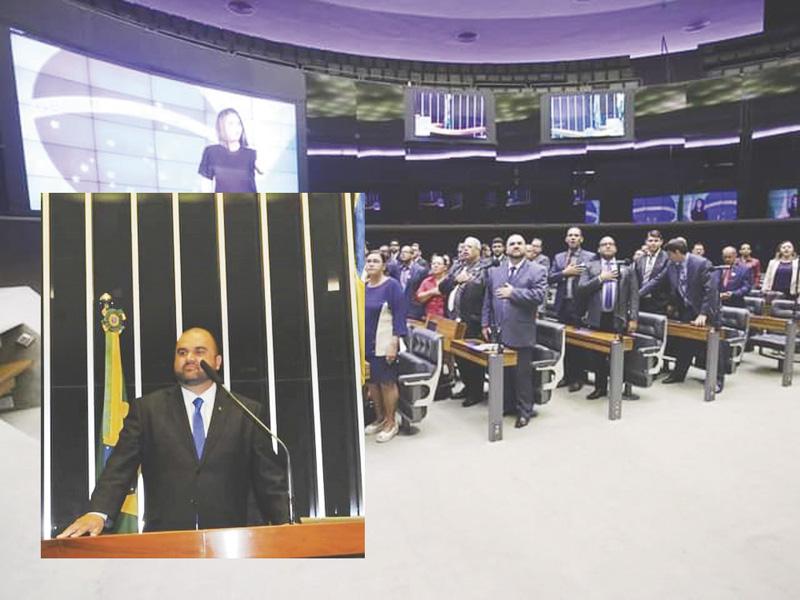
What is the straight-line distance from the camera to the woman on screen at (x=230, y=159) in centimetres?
645

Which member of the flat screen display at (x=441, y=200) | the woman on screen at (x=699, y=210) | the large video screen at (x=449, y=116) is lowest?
the woman on screen at (x=699, y=210)

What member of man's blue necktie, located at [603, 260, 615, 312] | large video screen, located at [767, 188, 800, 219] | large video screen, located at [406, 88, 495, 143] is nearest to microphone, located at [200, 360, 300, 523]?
man's blue necktie, located at [603, 260, 615, 312]

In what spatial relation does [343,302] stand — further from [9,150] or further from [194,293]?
[9,150]

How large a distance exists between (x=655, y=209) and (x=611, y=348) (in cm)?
736

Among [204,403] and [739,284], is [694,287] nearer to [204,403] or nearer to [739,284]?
[739,284]

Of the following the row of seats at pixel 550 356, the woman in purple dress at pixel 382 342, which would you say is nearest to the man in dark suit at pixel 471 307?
the row of seats at pixel 550 356

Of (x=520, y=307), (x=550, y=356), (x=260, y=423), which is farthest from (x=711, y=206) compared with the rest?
(x=260, y=423)

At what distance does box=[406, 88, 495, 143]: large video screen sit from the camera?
9.38 metres

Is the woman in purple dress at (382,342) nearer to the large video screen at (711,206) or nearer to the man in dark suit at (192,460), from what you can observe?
the man in dark suit at (192,460)

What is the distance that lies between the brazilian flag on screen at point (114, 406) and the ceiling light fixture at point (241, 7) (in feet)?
32.2

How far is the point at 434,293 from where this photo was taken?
532 cm

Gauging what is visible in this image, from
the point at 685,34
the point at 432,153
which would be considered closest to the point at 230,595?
the point at 432,153

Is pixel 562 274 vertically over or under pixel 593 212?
under

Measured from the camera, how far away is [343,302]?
1006 mm
